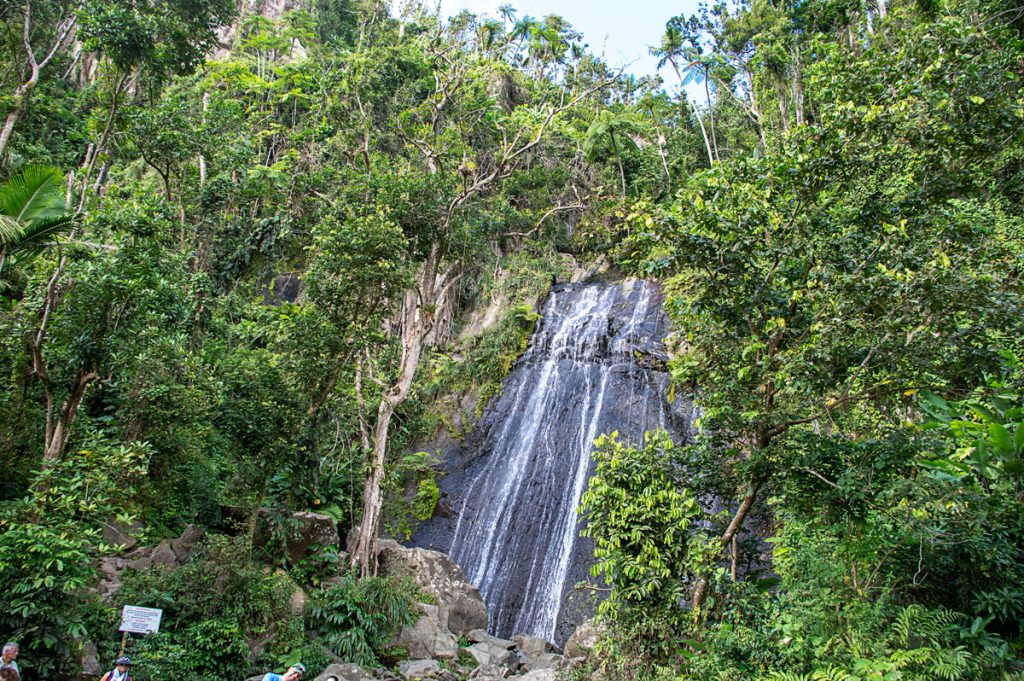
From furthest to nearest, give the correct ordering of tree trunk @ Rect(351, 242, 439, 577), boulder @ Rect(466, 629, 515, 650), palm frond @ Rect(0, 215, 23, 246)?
boulder @ Rect(466, 629, 515, 650) → tree trunk @ Rect(351, 242, 439, 577) → palm frond @ Rect(0, 215, 23, 246)

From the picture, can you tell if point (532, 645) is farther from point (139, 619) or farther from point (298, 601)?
point (139, 619)

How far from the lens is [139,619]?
722cm

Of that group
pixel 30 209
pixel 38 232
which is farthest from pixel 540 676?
pixel 30 209

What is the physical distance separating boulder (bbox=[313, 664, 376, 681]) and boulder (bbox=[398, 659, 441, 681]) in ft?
2.85

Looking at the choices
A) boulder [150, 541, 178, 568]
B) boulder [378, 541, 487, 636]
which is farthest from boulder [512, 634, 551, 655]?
boulder [150, 541, 178, 568]

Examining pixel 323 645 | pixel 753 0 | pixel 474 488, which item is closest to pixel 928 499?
pixel 323 645

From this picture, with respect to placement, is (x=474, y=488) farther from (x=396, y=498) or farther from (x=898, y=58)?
(x=898, y=58)

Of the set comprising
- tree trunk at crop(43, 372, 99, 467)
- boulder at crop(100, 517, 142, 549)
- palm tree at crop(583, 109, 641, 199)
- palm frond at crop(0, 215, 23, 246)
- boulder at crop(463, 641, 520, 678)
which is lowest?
boulder at crop(463, 641, 520, 678)

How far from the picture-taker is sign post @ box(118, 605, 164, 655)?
716cm

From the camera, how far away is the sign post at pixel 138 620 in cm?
716

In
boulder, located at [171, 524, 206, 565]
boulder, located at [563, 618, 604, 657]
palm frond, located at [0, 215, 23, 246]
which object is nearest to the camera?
palm frond, located at [0, 215, 23, 246]

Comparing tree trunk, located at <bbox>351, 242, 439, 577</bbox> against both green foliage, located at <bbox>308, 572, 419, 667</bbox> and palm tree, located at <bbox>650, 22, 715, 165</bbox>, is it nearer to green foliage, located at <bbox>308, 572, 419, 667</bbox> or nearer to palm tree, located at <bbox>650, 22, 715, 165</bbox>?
green foliage, located at <bbox>308, 572, 419, 667</bbox>

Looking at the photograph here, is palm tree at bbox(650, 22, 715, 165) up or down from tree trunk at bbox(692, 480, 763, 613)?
up

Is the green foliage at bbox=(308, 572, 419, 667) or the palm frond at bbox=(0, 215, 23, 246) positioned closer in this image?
the palm frond at bbox=(0, 215, 23, 246)
